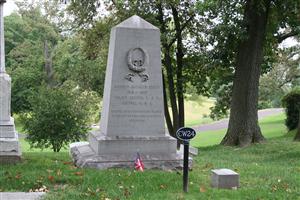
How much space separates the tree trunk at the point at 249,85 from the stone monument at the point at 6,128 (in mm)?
9310

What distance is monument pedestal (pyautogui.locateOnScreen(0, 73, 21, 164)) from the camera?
9.95m

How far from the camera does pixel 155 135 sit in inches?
407

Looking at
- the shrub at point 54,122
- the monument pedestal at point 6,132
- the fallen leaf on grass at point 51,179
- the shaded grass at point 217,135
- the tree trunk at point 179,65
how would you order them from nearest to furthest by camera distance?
the fallen leaf on grass at point 51,179 → the monument pedestal at point 6,132 → the shrub at point 54,122 → the tree trunk at point 179,65 → the shaded grass at point 217,135

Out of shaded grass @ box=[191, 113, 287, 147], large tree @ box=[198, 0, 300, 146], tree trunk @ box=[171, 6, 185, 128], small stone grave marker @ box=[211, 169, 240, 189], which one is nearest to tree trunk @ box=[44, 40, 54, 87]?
shaded grass @ box=[191, 113, 287, 147]

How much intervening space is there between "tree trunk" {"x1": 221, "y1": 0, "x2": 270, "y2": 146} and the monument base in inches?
313

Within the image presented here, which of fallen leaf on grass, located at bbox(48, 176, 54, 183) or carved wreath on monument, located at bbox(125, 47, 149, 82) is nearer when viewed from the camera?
fallen leaf on grass, located at bbox(48, 176, 54, 183)

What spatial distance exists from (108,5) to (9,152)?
14.0 meters

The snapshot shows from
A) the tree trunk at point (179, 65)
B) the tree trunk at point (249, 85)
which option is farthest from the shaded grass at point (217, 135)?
the tree trunk at point (249, 85)

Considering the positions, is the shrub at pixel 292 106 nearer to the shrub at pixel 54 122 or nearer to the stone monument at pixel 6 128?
the shrub at pixel 54 122

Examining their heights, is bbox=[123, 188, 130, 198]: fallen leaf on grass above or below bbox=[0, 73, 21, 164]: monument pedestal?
below

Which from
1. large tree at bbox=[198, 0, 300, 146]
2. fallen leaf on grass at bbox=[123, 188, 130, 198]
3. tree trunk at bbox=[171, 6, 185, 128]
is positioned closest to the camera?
fallen leaf on grass at bbox=[123, 188, 130, 198]

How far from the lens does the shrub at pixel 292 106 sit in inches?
1052

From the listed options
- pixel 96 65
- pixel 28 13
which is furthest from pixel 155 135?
pixel 28 13

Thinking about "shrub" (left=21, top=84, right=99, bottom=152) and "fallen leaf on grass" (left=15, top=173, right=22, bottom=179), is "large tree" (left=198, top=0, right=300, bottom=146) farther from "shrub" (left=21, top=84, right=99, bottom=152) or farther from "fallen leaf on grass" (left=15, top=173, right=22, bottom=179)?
"fallen leaf on grass" (left=15, top=173, right=22, bottom=179)
